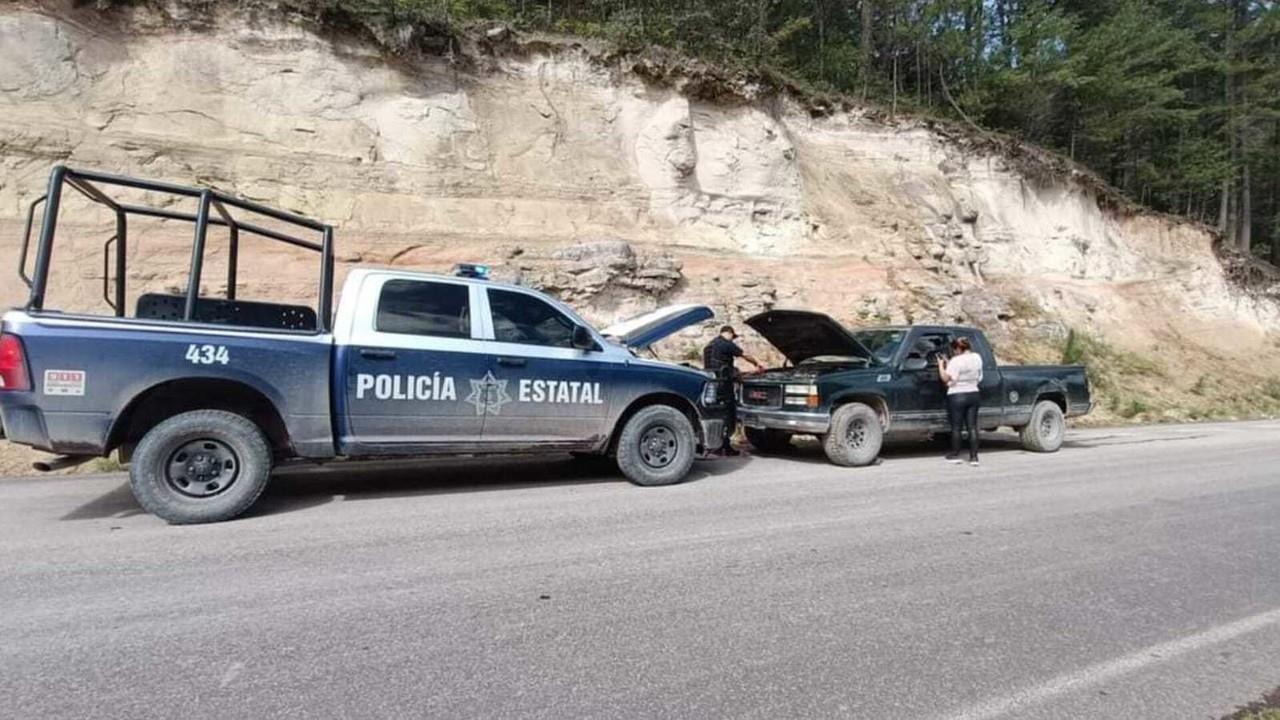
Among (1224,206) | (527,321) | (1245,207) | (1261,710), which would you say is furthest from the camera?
(1224,206)

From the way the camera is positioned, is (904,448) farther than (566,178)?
No

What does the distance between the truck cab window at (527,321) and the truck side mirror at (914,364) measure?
4972mm

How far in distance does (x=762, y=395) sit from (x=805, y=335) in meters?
1.10

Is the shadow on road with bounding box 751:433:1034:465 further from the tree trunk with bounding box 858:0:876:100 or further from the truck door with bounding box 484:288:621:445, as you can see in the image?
the tree trunk with bounding box 858:0:876:100

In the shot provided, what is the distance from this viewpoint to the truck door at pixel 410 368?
18.7 ft

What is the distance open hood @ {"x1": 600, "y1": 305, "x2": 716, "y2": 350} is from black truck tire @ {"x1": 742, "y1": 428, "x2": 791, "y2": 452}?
2.77 metres

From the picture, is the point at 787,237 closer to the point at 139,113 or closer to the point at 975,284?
the point at 975,284

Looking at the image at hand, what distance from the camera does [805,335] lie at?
9312 millimetres

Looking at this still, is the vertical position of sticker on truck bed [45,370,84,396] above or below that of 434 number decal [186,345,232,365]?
below

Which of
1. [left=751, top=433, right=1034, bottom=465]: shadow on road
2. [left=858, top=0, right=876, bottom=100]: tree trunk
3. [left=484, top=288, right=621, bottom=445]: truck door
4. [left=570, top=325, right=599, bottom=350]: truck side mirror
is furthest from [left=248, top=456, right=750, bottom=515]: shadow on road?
[left=858, top=0, right=876, bottom=100]: tree trunk

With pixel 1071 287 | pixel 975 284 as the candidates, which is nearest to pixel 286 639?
pixel 975 284

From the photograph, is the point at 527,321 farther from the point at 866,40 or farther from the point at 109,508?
the point at 866,40

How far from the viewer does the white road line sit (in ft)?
8.56

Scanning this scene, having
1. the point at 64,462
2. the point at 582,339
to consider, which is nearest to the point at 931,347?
the point at 582,339
